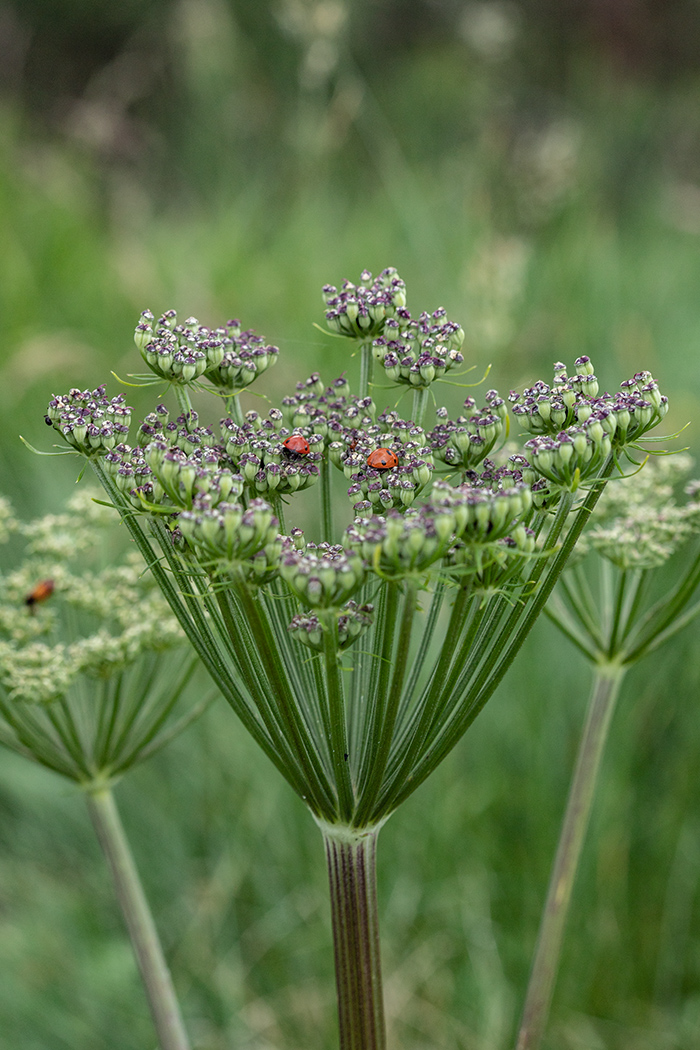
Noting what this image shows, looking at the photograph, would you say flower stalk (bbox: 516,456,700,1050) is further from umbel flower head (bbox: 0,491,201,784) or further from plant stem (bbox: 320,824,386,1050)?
umbel flower head (bbox: 0,491,201,784)

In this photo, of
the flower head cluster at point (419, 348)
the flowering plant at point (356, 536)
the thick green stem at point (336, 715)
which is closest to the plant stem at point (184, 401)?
the flowering plant at point (356, 536)

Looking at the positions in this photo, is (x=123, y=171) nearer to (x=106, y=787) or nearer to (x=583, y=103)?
(x=583, y=103)

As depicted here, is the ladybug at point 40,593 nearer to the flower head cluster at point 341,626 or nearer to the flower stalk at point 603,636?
the flower head cluster at point 341,626

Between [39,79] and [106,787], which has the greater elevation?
[39,79]

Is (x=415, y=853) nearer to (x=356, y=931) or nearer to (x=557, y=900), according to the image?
(x=557, y=900)

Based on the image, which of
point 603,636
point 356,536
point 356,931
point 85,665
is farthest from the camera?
point 603,636

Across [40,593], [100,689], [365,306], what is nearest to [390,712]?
[365,306]

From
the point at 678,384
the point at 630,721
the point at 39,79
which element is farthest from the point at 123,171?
the point at 630,721
